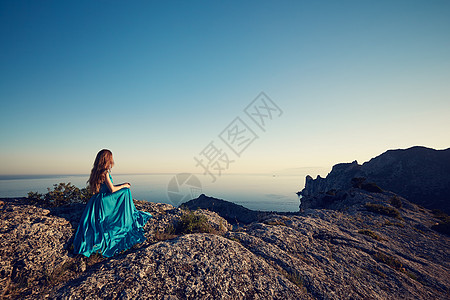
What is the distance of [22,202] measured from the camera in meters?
8.21

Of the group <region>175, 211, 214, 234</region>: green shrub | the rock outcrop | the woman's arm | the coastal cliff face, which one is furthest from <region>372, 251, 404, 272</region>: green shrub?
the rock outcrop

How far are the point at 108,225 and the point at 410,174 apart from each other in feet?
322

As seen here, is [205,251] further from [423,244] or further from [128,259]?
[423,244]

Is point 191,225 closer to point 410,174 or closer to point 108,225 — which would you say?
point 108,225

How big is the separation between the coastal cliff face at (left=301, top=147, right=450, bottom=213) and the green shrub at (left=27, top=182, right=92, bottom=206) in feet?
144

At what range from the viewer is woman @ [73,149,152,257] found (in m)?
6.47

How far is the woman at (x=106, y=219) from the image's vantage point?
647 cm

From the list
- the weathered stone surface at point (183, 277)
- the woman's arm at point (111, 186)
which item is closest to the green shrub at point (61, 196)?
the woman's arm at point (111, 186)

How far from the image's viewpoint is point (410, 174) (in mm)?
67500

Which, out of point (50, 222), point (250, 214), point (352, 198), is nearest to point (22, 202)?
point (50, 222)

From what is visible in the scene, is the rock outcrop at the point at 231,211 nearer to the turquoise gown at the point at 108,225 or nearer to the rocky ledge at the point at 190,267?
the rocky ledge at the point at 190,267

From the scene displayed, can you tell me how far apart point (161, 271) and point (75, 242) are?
11.7 ft

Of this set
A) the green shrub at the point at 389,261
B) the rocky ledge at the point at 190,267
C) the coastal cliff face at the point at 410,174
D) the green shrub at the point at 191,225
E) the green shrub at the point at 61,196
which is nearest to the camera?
the rocky ledge at the point at 190,267

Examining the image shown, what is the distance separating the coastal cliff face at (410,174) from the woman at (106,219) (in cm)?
4295
